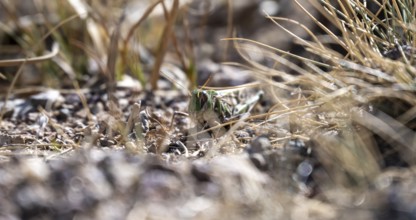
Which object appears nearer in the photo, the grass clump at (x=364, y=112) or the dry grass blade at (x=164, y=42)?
the grass clump at (x=364, y=112)

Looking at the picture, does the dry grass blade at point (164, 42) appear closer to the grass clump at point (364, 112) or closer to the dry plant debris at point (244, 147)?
the dry plant debris at point (244, 147)

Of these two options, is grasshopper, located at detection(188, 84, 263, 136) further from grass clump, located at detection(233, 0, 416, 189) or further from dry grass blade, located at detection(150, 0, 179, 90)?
dry grass blade, located at detection(150, 0, 179, 90)

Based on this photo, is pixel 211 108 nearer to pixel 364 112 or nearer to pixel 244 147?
pixel 244 147

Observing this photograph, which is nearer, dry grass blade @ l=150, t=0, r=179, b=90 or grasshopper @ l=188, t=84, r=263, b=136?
grasshopper @ l=188, t=84, r=263, b=136

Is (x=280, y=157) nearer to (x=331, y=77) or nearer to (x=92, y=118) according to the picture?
(x=331, y=77)

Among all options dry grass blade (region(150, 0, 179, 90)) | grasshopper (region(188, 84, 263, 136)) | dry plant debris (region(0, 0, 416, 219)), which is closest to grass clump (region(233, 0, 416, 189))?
dry plant debris (region(0, 0, 416, 219))

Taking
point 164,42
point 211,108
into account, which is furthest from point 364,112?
point 164,42

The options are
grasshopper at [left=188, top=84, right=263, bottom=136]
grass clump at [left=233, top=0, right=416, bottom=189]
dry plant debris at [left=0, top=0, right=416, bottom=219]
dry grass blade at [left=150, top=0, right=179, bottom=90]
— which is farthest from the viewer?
dry grass blade at [left=150, top=0, right=179, bottom=90]

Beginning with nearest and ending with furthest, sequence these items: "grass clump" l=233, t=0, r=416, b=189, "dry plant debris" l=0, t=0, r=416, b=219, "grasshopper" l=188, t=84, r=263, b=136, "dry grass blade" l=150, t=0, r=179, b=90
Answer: "dry plant debris" l=0, t=0, r=416, b=219 < "grass clump" l=233, t=0, r=416, b=189 < "grasshopper" l=188, t=84, r=263, b=136 < "dry grass blade" l=150, t=0, r=179, b=90

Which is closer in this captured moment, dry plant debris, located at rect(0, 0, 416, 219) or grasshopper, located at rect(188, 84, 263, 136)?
dry plant debris, located at rect(0, 0, 416, 219)

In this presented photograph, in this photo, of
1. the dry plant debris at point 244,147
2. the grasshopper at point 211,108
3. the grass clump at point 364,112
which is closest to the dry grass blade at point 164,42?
the dry plant debris at point 244,147

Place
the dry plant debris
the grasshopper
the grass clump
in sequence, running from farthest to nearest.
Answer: the grasshopper
the grass clump
the dry plant debris
